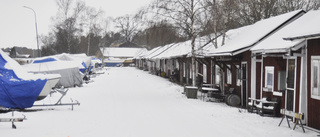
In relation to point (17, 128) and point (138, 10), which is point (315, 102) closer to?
point (17, 128)

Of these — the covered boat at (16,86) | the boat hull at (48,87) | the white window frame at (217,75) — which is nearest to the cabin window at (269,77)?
the white window frame at (217,75)

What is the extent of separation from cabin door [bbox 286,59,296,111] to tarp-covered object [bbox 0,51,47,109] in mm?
9594

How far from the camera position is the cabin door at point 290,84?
11265 millimetres

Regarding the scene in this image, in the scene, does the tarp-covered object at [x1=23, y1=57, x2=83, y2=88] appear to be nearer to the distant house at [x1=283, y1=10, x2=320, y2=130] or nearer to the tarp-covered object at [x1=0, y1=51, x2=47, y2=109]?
the tarp-covered object at [x1=0, y1=51, x2=47, y2=109]

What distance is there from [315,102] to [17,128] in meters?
8.74

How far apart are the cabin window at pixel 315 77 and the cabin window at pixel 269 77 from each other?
320 cm

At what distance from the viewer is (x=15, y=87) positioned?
12773 millimetres

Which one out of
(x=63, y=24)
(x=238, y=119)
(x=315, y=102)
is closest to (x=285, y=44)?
(x=315, y=102)

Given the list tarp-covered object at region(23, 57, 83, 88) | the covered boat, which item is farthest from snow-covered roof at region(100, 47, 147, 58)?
the covered boat

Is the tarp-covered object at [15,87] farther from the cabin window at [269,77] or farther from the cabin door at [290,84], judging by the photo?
the cabin door at [290,84]

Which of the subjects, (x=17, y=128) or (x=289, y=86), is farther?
(x=289, y=86)

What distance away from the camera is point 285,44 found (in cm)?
1100

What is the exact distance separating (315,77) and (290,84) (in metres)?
1.88

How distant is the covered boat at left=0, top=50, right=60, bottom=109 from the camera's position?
12.5 metres
